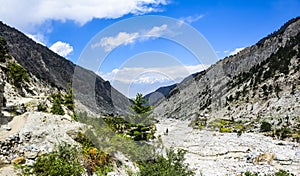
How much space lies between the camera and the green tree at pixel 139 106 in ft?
115

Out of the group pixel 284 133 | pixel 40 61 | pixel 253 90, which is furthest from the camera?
pixel 40 61

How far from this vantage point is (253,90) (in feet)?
333

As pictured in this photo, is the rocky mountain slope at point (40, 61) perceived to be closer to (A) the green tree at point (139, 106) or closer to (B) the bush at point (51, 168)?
(A) the green tree at point (139, 106)

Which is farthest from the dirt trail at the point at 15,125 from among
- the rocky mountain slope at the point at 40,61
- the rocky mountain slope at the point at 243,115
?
the rocky mountain slope at the point at 40,61

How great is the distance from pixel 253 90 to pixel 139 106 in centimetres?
7621

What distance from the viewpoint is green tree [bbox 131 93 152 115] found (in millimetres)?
35062

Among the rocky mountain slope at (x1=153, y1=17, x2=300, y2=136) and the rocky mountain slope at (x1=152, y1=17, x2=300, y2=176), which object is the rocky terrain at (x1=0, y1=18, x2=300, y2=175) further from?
the rocky mountain slope at (x1=153, y1=17, x2=300, y2=136)

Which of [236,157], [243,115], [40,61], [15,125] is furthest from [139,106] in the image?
[40,61]

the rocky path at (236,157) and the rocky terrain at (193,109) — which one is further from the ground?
the rocky terrain at (193,109)

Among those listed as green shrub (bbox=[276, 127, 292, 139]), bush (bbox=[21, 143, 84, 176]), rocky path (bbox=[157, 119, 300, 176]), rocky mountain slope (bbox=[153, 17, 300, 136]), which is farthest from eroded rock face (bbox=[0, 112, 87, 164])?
rocky mountain slope (bbox=[153, 17, 300, 136])

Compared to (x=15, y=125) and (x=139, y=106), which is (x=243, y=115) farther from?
(x=15, y=125)

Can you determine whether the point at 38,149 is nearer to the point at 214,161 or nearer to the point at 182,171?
the point at 182,171

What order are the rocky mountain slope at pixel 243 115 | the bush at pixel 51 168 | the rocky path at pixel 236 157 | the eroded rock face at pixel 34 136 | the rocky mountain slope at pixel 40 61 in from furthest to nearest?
the rocky mountain slope at pixel 40 61
the rocky mountain slope at pixel 243 115
the rocky path at pixel 236 157
the eroded rock face at pixel 34 136
the bush at pixel 51 168

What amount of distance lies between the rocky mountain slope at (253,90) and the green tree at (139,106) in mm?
35106
